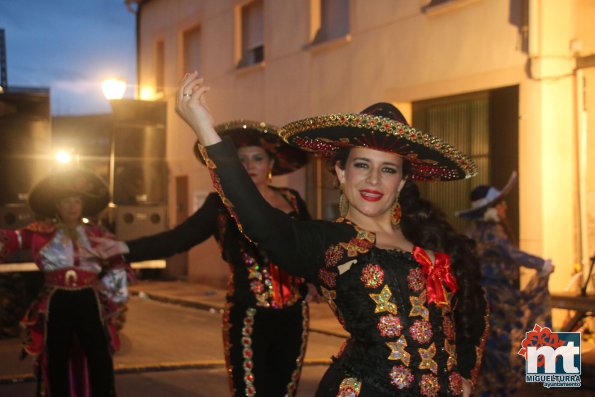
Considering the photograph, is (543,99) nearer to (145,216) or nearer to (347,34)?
(347,34)

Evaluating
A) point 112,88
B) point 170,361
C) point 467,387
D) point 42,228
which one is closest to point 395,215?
point 467,387

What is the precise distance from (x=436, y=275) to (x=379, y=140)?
569 millimetres

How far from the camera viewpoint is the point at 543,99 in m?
10.6

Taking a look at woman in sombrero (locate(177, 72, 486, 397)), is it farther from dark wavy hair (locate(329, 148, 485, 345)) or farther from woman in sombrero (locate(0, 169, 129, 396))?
woman in sombrero (locate(0, 169, 129, 396))

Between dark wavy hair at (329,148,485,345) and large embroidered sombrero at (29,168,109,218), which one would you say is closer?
dark wavy hair at (329,148,485,345)

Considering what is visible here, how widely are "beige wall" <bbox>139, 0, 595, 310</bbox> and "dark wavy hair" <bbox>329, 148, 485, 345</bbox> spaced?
7.27 meters

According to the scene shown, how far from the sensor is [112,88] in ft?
54.2

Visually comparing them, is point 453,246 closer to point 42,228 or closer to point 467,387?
point 467,387

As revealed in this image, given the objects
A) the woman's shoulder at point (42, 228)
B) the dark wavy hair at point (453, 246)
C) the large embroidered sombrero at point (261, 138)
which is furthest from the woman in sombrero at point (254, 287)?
the dark wavy hair at point (453, 246)

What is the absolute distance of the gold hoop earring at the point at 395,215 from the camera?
3477mm

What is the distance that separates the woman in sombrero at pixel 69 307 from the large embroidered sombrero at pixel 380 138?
2.79 m
